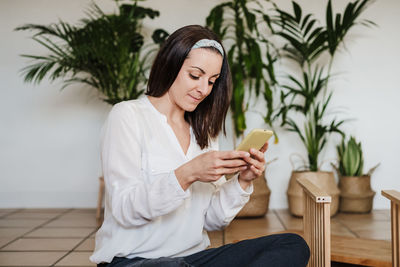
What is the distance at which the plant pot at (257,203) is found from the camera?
3373 millimetres

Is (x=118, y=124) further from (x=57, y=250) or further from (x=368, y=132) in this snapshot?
(x=368, y=132)

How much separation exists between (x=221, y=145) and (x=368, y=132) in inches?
55.6

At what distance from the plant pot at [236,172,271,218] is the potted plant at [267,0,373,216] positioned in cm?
24

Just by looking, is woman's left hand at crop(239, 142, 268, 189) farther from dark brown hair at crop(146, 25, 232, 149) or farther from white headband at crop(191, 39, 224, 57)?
white headband at crop(191, 39, 224, 57)

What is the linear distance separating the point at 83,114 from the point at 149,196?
3.05 meters

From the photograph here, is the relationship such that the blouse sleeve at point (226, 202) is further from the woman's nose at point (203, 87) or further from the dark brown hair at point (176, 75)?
the woman's nose at point (203, 87)

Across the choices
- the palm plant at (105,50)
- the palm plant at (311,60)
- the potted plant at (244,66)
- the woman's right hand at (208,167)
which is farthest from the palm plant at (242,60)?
the woman's right hand at (208,167)

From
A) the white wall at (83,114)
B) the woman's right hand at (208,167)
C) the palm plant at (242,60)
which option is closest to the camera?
the woman's right hand at (208,167)

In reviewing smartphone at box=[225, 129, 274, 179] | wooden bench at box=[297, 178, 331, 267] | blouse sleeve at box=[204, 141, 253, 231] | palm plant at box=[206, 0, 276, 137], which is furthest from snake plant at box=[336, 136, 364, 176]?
smartphone at box=[225, 129, 274, 179]

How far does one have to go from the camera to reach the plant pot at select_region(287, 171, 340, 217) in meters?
3.33

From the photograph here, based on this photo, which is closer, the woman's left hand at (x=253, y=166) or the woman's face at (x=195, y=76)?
the woman's left hand at (x=253, y=166)

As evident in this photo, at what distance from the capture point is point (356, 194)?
3506mm

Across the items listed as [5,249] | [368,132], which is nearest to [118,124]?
[5,249]

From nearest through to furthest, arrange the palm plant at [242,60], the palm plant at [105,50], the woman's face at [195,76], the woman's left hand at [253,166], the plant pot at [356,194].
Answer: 1. the woman's left hand at [253,166]
2. the woman's face at [195,76]
3. the palm plant at [105,50]
4. the palm plant at [242,60]
5. the plant pot at [356,194]
